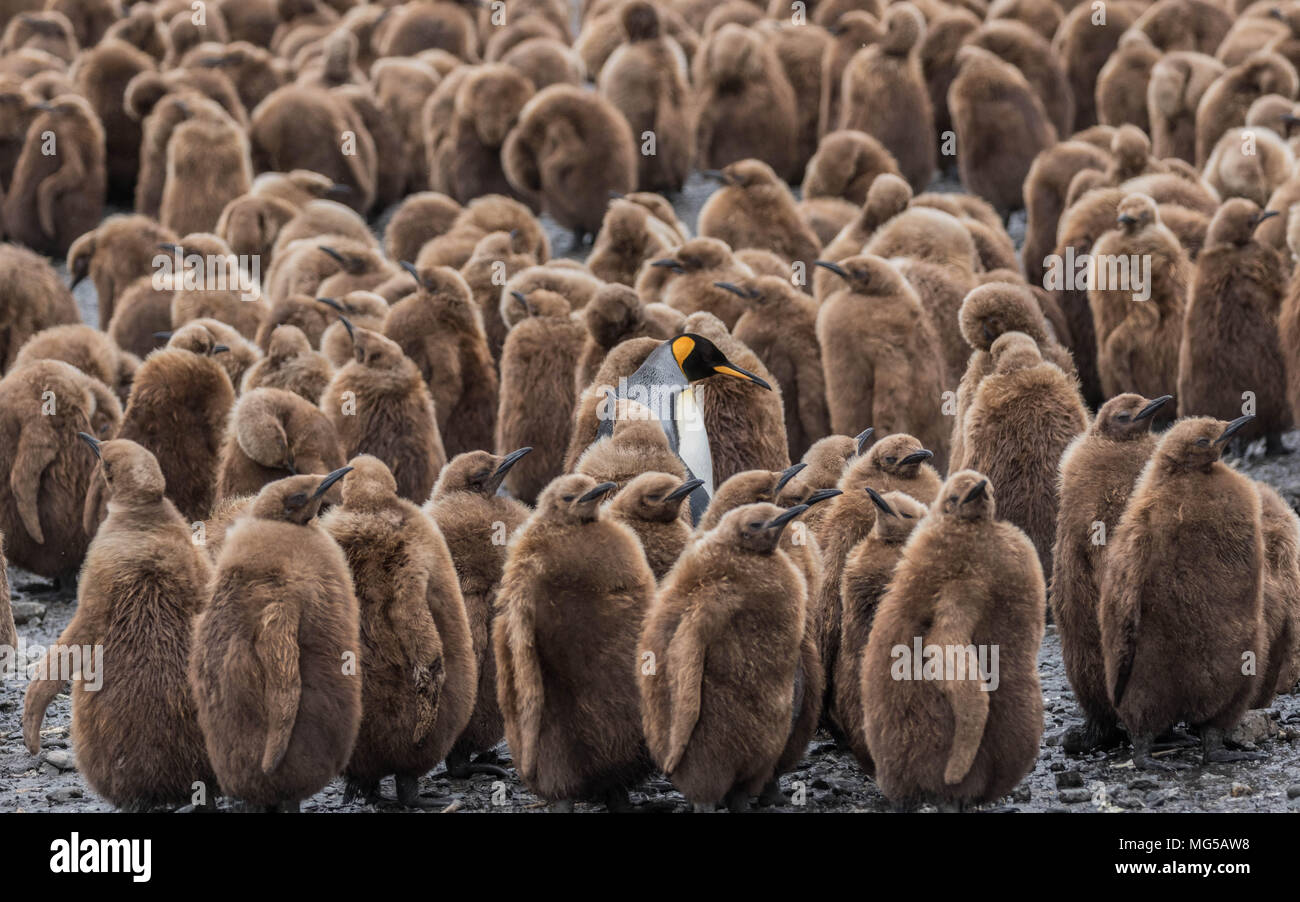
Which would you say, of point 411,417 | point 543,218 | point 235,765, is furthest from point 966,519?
point 543,218

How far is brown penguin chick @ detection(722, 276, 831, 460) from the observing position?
7.91 metres

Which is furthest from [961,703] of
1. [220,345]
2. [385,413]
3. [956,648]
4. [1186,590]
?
[220,345]

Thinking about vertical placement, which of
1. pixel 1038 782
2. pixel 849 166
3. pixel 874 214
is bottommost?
pixel 1038 782

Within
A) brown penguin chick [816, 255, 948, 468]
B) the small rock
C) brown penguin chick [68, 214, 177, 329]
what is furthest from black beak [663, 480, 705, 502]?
brown penguin chick [68, 214, 177, 329]

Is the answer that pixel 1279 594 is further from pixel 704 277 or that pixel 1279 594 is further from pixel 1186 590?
pixel 704 277

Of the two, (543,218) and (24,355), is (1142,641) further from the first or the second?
(543,218)

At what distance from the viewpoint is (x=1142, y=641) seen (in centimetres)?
516

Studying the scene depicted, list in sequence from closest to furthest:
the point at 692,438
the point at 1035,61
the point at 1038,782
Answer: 1. the point at 1038,782
2. the point at 692,438
3. the point at 1035,61

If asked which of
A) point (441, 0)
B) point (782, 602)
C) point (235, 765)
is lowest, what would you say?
point (235, 765)

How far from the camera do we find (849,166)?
36.9 ft

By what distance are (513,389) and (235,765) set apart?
A: 325cm

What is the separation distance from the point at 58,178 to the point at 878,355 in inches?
297

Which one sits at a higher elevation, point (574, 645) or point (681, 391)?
point (681, 391)

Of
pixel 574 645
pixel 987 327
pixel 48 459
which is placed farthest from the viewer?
pixel 48 459
